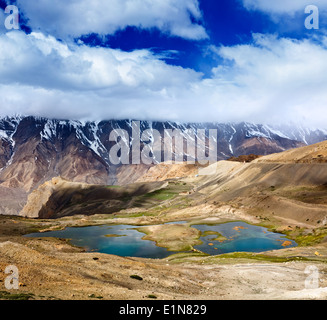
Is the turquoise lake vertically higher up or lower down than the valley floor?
higher up

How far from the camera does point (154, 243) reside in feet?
294

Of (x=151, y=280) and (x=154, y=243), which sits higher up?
(x=154, y=243)

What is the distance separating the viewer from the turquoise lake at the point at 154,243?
79.4 m

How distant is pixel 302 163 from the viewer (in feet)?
474

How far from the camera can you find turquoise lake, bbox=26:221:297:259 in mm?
79438

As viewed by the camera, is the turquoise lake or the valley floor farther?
the turquoise lake

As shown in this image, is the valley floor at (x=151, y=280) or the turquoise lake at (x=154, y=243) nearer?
the valley floor at (x=151, y=280)

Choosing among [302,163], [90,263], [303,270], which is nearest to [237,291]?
[303,270]

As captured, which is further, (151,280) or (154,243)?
(154,243)
